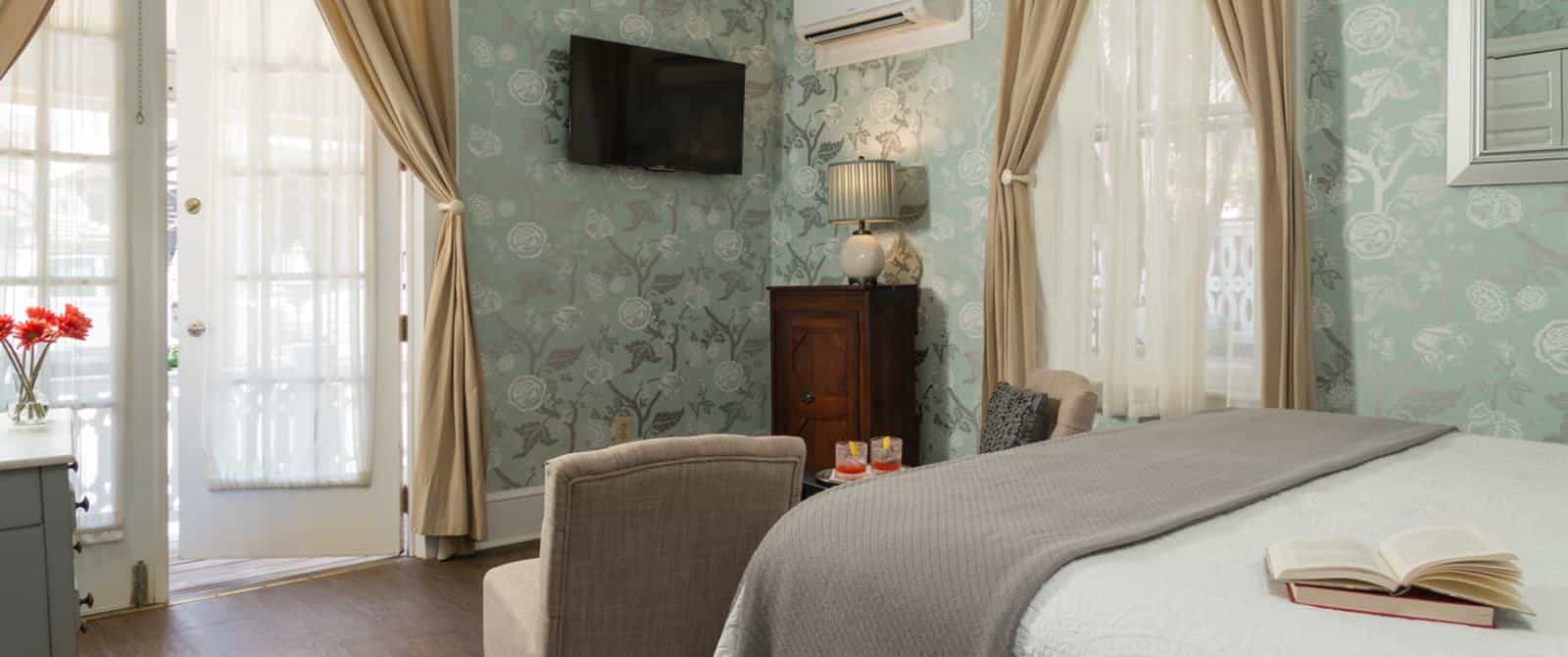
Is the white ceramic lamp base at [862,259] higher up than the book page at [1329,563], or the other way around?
the white ceramic lamp base at [862,259]

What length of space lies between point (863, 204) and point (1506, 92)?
2.17 meters

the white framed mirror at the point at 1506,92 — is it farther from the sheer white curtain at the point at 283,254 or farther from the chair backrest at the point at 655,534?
the sheer white curtain at the point at 283,254

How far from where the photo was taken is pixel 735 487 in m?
2.11

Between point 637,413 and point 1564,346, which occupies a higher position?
point 1564,346

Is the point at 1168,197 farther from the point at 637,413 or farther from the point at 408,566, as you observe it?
the point at 408,566

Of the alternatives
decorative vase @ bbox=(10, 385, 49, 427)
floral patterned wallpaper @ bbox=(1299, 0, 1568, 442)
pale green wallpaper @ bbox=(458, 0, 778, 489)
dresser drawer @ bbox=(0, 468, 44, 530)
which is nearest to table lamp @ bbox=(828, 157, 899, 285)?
pale green wallpaper @ bbox=(458, 0, 778, 489)

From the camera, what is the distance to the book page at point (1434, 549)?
1165 mm

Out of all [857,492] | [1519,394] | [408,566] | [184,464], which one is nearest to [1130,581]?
[857,492]

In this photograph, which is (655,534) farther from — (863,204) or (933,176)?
(933,176)

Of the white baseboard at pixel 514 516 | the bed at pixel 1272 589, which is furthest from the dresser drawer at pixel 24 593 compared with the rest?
the white baseboard at pixel 514 516

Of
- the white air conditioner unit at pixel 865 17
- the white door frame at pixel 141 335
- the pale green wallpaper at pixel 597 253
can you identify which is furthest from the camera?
the white air conditioner unit at pixel 865 17

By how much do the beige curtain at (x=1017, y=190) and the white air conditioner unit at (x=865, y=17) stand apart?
0.36 meters

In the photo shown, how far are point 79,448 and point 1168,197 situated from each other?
365 cm

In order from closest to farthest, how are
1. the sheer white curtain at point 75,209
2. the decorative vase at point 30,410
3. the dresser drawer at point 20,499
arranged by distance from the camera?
the dresser drawer at point 20,499, the decorative vase at point 30,410, the sheer white curtain at point 75,209
